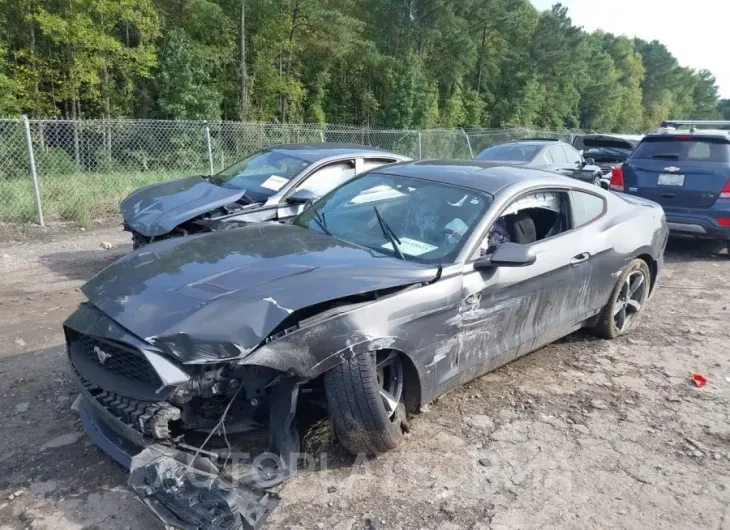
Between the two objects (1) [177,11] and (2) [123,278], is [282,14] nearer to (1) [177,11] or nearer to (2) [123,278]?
(1) [177,11]

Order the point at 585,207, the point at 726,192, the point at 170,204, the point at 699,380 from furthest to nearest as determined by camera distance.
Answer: the point at 726,192
the point at 170,204
the point at 585,207
the point at 699,380

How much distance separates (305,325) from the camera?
2730mm

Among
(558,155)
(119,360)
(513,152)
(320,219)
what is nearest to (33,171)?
(320,219)

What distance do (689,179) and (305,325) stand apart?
23.5 feet

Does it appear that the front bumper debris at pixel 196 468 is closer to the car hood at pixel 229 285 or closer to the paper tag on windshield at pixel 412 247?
the car hood at pixel 229 285

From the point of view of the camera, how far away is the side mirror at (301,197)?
5.97 m

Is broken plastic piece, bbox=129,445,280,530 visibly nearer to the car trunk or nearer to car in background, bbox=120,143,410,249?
car in background, bbox=120,143,410,249

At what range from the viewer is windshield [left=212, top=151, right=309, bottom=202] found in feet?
20.9

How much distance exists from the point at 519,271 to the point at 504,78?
47.9 meters

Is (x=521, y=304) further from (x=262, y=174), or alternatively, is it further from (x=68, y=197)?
(x=68, y=197)

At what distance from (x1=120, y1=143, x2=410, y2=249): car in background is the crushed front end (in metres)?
2.78

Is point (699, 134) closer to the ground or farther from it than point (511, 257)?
farther from it

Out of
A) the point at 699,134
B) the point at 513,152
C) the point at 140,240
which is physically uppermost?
the point at 699,134

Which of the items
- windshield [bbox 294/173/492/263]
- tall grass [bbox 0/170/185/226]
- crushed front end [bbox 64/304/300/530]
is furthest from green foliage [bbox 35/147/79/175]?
crushed front end [bbox 64/304/300/530]
